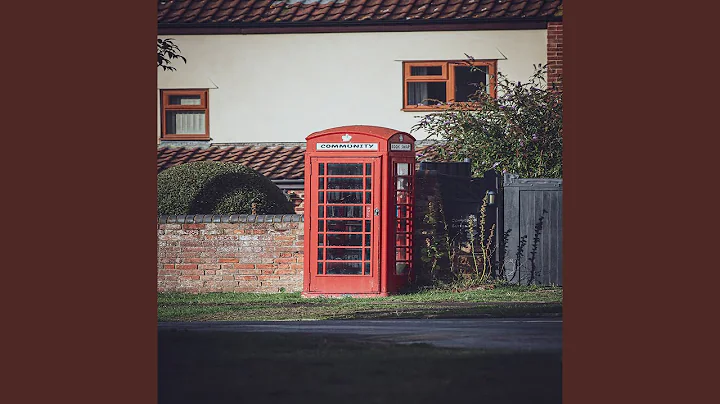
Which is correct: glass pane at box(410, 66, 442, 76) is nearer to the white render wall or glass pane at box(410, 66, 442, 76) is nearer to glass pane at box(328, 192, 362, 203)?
the white render wall

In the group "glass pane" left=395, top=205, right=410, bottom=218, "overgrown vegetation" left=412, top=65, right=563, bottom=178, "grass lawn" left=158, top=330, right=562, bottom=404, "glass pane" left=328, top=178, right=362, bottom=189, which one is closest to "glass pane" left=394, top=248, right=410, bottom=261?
"glass pane" left=395, top=205, right=410, bottom=218

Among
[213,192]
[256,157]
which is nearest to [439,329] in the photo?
[213,192]

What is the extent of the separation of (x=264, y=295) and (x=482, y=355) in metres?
5.66

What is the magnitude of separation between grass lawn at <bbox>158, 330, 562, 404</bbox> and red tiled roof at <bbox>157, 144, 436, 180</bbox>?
911 cm

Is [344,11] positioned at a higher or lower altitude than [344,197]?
higher

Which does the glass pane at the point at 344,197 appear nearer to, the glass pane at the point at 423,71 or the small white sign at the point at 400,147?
the small white sign at the point at 400,147

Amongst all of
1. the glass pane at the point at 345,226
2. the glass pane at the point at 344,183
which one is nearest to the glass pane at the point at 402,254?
the glass pane at the point at 345,226

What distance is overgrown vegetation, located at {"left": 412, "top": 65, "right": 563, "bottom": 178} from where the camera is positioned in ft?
46.3

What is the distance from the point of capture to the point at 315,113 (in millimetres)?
18719

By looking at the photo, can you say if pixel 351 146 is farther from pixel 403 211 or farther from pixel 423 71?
pixel 423 71

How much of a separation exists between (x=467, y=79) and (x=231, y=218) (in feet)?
21.1

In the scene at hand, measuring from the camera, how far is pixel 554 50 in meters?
17.9

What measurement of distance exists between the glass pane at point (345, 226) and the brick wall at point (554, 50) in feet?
21.4

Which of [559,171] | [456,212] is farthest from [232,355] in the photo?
[559,171]
